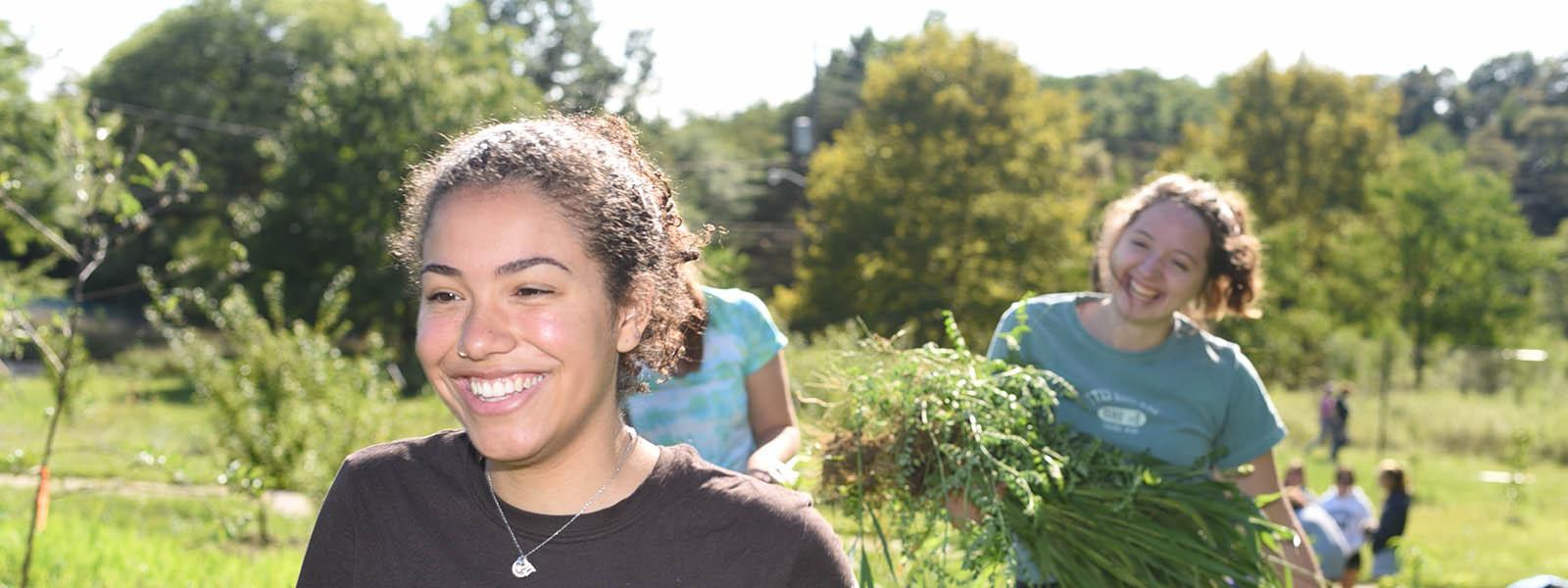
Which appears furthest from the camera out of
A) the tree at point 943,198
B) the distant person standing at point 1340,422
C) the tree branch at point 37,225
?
the tree at point 943,198

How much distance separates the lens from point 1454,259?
25641 mm

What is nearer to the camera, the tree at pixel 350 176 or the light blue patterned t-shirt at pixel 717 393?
the light blue patterned t-shirt at pixel 717 393

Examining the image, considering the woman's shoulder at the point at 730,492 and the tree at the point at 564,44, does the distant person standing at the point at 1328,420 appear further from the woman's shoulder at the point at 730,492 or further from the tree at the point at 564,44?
the tree at the point at 564,44

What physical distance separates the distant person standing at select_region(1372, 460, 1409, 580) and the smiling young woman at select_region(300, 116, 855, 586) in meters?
10.0

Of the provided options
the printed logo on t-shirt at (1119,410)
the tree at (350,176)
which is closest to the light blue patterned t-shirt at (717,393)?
the printed logo on t-shirt at (1119,410)

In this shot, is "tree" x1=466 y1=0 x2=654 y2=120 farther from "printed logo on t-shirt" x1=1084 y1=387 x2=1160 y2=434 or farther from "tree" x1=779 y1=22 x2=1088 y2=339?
"printed logo on t-shirt" x1=1084 y1=387 x2=1160 y2=434

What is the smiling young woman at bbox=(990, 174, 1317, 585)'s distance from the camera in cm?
357

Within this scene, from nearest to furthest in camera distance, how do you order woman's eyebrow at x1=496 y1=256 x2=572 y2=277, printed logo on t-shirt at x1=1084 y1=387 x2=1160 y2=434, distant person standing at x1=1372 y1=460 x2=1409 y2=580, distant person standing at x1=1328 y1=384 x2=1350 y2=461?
woman's eyebrow at x1=496 y1=256 x2=572 y2=277
printed logo on t-shirt at x1=1084 y1=387 x2=1160 y2=434
distant person standing at x1=1372 y1=460 x2=1409 y2=580
distant person standing at x1=1328 y1=384 x2=1350 y2=461

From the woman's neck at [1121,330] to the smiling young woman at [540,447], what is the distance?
1904 mm

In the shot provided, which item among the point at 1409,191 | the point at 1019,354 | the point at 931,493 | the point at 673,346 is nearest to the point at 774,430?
the point at 931,493

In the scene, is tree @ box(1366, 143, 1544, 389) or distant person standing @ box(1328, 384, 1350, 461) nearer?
distant person standing @ box(1328, 384, 1350, 461)

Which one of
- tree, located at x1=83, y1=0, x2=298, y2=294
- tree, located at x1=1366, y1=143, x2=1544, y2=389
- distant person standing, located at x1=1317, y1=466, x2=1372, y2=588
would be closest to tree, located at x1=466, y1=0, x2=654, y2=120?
tree, located at x1=83, y1=0, x2=298, y2=294

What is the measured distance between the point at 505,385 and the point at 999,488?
1.61 meters

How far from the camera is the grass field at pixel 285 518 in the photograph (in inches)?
233
